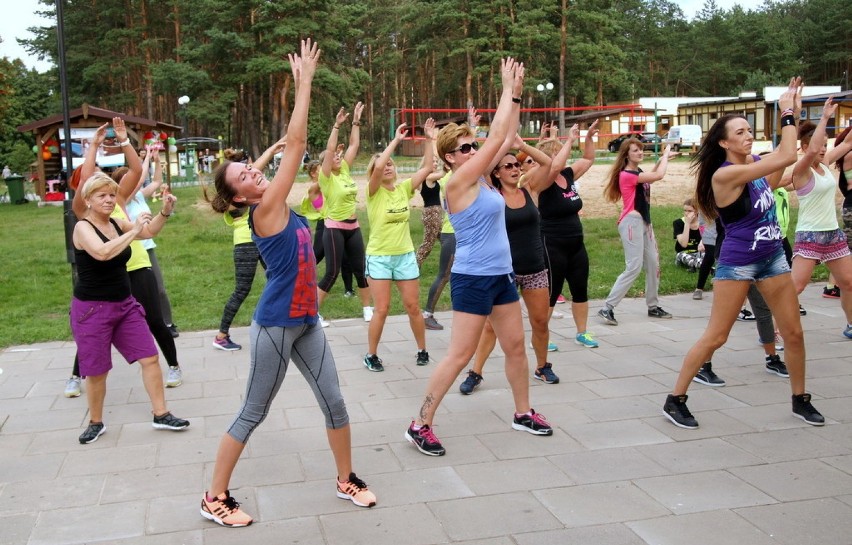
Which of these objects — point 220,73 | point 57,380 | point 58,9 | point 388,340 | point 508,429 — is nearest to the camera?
point 508,429

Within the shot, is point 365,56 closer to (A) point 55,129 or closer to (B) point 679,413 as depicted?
(A) point 55,129

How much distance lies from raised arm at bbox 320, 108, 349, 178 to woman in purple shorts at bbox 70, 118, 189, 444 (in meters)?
1.67

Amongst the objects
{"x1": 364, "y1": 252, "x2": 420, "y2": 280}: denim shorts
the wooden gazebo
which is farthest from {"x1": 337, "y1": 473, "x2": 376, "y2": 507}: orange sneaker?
the wooden gazebo

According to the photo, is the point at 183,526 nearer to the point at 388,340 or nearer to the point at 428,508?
the point at 428,508

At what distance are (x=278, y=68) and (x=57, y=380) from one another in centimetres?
3656

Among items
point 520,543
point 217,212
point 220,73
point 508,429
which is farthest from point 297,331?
point 220,73

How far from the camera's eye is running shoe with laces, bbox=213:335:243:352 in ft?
25.0

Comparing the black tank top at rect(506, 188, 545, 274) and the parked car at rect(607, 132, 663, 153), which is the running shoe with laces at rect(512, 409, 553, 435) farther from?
the parked car at rect(607, 132, 663, 153)

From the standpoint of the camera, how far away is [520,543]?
11.9 feet

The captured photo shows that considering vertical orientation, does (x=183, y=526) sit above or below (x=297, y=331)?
below

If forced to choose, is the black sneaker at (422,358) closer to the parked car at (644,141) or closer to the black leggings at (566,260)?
the black leggings at (566,260)

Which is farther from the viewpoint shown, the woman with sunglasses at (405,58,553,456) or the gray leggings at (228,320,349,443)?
the woman with sunglasses at (405,58,553,456)

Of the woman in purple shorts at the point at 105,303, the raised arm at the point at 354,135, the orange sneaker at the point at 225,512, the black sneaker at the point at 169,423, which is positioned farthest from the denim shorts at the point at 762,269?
the black sneaker at the point at 169,423

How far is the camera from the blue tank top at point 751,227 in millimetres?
4926
